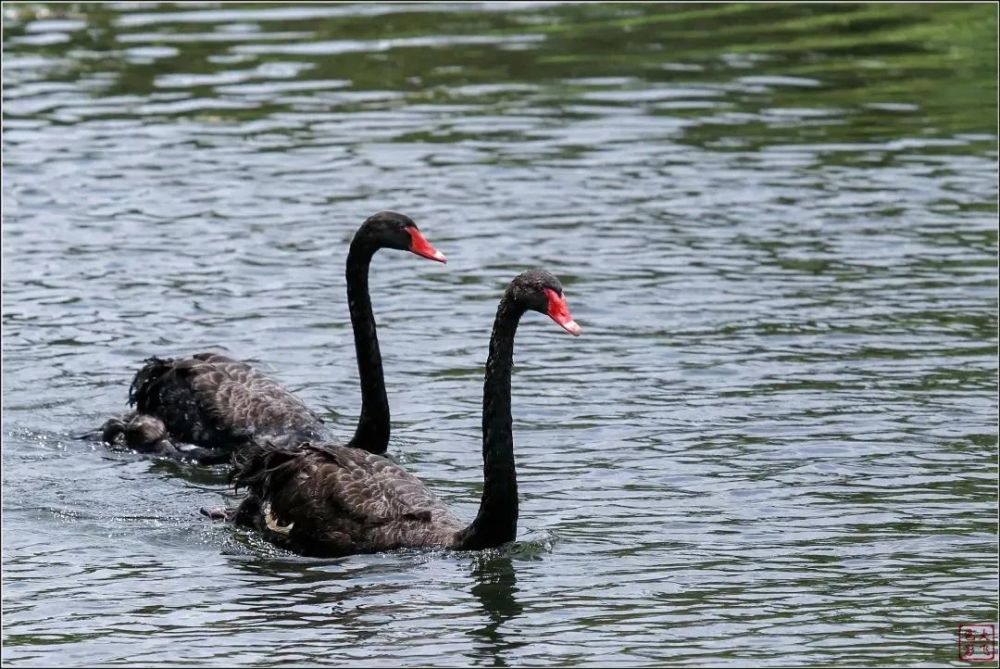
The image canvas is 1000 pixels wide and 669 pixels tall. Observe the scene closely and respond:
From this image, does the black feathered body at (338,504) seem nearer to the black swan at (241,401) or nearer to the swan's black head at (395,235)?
the black swan at (241,401)

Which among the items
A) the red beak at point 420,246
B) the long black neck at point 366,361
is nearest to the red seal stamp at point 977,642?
the long black neck at point 366,361

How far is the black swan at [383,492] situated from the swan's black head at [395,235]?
1.34 metres

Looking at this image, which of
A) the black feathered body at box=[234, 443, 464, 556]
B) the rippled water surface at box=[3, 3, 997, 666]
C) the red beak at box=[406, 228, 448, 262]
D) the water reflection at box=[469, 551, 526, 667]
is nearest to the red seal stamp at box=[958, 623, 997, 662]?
the rippled water surface at box=[3, 3, 997, 666]

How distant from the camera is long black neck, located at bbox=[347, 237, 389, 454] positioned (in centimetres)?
1115

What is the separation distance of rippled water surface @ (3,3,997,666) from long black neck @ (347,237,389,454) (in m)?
0.43

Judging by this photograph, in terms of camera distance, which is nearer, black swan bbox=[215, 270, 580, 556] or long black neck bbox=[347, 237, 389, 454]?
black swan bbox=[215, 270, 580, 556]

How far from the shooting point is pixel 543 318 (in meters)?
15.1

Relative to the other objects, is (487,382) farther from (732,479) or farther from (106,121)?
(106,121)

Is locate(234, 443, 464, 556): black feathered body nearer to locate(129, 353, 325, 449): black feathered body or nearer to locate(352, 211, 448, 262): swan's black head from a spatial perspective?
locate(129, 353, 325, 449): black feathered body

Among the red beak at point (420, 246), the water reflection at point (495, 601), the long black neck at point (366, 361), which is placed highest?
the red beak at point (420, 246)

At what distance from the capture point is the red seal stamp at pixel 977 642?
8.24 m

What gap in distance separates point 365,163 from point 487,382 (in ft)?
29.0

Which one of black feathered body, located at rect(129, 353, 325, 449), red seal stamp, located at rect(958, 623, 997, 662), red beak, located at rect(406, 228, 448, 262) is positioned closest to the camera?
red seal stamp, located at rect(958, 623, 997, 662)

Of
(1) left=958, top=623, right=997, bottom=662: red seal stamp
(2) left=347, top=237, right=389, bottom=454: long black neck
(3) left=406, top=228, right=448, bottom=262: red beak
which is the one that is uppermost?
(3) left=406, top=228, right=448, bottom=262: red beak
